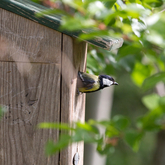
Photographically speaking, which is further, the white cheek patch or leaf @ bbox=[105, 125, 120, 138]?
the white cheek patch

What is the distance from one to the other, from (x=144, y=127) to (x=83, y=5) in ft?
0.83

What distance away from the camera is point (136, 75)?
151 cm

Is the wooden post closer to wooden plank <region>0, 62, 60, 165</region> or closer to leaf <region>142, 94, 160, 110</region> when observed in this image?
wooden plank <region>0, 62, 60, 165</region>

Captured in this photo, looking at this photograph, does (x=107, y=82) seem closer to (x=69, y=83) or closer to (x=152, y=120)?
(x=69, y=83)

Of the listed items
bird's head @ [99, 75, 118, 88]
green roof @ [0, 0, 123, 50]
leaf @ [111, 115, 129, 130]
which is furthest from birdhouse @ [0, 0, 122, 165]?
leaf @ [111, 115, 129, 130]

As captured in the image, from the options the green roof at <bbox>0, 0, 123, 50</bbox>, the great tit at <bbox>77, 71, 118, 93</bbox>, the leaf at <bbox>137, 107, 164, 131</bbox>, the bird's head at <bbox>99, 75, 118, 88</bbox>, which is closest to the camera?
the leaf at <bbox>137, 107, 164, 131</bbox>

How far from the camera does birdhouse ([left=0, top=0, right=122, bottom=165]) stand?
1044 millimetres

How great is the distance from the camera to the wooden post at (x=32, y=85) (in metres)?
1.05

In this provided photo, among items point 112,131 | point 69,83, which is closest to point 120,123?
point 112,131

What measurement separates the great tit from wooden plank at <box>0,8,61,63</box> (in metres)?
0.18

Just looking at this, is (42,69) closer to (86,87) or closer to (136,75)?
(86,87)

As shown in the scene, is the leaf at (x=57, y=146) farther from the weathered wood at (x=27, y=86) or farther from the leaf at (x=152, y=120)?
the weathered wood at (x=27, y=86)

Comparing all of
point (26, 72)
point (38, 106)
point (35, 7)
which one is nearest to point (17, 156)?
point (38, 106)

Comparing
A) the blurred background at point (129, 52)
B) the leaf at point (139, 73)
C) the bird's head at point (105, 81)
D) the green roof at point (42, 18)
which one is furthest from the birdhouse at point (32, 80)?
the leaf at point (139, 73)
